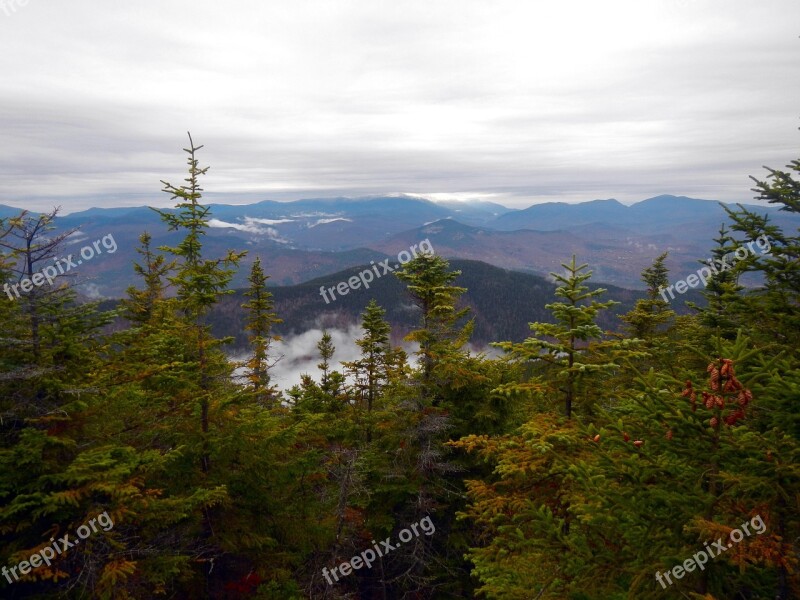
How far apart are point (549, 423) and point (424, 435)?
730cm

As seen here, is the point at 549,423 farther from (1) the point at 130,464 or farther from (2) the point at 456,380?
(1) the point at 130,464

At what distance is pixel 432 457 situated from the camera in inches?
636

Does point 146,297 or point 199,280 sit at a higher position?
point 199,280

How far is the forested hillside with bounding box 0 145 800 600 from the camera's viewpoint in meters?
4.87

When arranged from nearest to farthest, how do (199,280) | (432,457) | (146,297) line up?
(199,280)
(432,457)
(146,297)

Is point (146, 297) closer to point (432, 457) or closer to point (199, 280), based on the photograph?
point (199, 280)

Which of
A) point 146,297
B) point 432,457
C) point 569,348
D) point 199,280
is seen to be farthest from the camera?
point 146,297

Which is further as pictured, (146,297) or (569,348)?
(146,297)

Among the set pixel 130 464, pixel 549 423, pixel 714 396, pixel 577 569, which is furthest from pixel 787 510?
pixel 130 464

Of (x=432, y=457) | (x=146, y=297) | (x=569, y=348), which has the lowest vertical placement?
(x=432, y=457)

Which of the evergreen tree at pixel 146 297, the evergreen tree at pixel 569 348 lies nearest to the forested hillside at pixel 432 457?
the evergreen tree at pixel 569 348

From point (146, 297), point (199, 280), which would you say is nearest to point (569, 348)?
point (199, 280)

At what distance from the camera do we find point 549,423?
29.9 ft

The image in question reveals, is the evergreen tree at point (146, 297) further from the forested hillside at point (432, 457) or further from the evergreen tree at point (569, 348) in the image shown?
the evergreen tree at point (569, 348)
